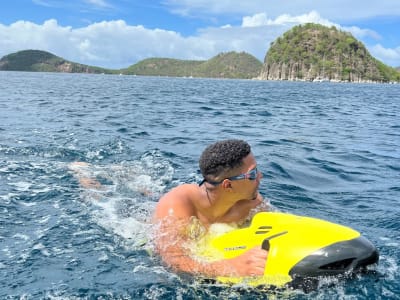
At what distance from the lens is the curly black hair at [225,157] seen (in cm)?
430

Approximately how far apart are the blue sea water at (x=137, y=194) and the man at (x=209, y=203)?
7.1 inches

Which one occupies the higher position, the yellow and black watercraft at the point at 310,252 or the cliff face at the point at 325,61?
the cliff face at the point at 325,61

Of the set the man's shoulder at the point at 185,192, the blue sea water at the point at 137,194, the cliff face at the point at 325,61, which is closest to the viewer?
the blue sea water at the point at 137,194

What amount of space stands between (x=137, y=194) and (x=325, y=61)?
18446 centimetres

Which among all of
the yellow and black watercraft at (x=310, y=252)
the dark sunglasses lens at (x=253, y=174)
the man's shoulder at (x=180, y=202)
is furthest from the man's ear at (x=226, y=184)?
the yellow and black watercraft at (x=310, y=252)

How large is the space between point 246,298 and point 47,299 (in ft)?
5.85

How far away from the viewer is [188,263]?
164 inches

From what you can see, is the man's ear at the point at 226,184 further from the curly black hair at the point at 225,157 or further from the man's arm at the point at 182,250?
the man's arm at the point at 182,250

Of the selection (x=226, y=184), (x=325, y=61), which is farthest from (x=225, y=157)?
(x=325, y=61)

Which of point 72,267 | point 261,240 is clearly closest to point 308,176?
point 261,240

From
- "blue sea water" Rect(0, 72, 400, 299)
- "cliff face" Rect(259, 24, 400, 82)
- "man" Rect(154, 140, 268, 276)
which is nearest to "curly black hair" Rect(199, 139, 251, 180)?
"man" Rect(154, 140, 268, 276)

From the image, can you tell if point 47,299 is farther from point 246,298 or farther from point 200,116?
point 200,116

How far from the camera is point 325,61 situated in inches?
7072

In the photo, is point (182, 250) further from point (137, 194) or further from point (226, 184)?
point (137, 194)
